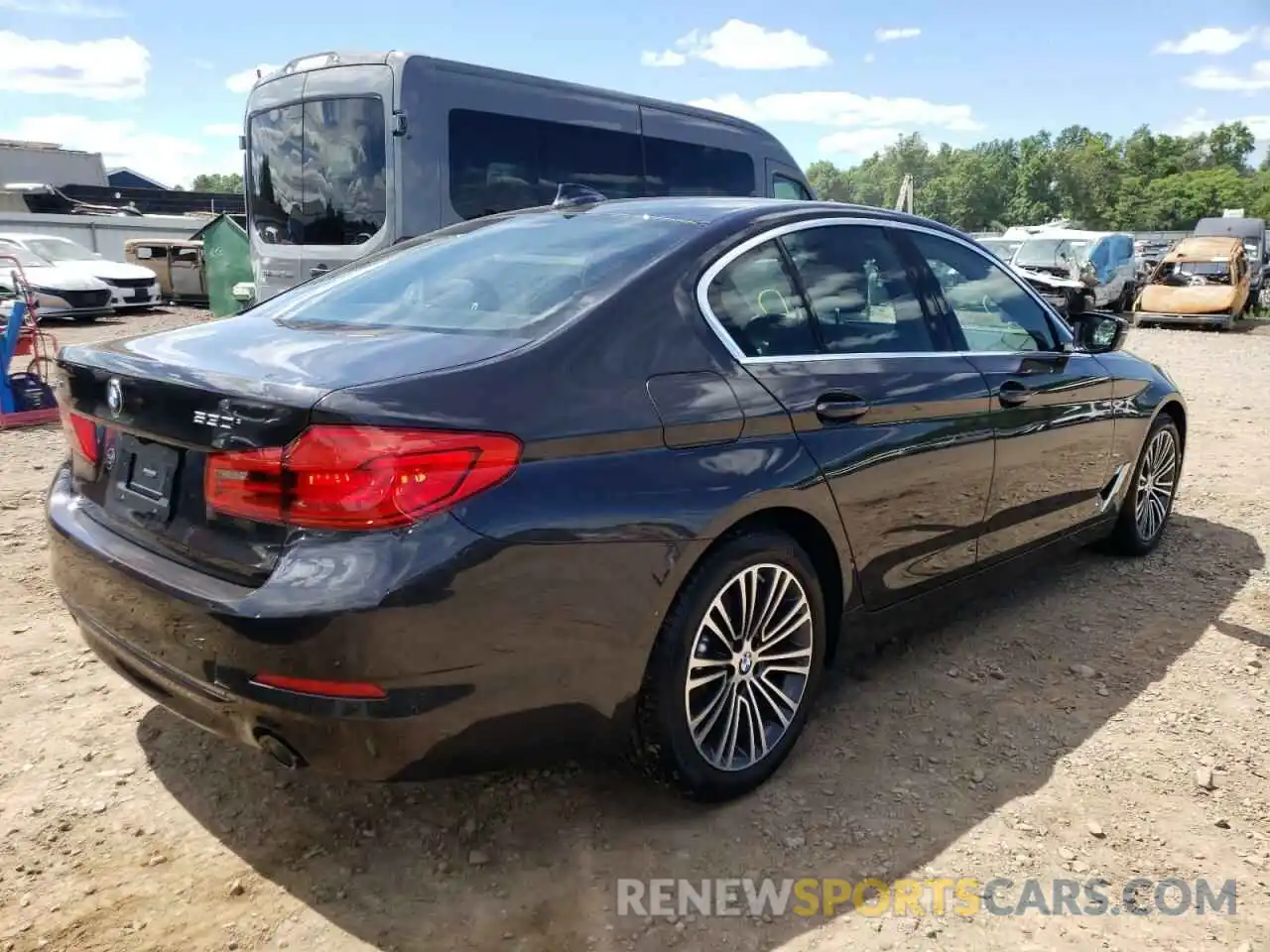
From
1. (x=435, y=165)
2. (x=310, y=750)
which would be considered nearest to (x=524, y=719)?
(x=310, y=750)

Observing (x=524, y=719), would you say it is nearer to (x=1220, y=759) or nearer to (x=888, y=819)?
(x=888, y=819)

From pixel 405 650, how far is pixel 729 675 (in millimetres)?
1011

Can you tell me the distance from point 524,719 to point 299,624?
550 mm

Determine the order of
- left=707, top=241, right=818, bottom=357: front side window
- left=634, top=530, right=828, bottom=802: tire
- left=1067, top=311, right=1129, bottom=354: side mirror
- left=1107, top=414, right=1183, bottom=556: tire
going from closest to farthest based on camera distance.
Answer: left=634, top=530, right=828, bottom=802: tire, left=707, top=241, right=818, bottom=357: front side window, left=1067, top=311, right=1129, bottom=354: side mirror, left=1107, top=414, right=1183, bottom=556: tire

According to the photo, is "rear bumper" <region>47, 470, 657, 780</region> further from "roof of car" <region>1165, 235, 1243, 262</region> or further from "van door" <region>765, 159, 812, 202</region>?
"roof of car" <region>1165, 235, 1243, 262</region>

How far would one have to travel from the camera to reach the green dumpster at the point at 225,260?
15.4 metres

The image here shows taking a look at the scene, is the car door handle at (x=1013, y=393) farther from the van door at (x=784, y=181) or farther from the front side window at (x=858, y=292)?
the van door at (x=784, y=181)

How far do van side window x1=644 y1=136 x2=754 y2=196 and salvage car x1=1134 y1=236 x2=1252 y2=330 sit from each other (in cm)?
1293

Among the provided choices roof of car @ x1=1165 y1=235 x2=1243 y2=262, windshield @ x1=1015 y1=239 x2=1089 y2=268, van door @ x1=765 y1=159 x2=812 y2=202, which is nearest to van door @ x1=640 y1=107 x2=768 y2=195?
van door @ x1=765 y1=159 x2=812 y2=202

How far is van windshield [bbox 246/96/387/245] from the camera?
7.57 m

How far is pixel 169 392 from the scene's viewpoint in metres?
2.28

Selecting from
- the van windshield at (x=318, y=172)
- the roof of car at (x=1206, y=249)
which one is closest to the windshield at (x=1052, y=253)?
the roof of car at (x=1206, y=249)

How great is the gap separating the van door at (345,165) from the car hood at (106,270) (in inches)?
484

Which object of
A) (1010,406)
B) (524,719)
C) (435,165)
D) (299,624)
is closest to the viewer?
(299,624)
